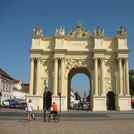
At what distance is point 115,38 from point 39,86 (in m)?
16.4

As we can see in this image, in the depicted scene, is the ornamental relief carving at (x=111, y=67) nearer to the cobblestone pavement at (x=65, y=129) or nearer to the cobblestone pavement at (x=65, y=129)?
the cobblestone pavement at (x=65, y=129)

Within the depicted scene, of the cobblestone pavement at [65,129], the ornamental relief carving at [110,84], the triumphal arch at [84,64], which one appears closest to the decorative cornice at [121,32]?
the triumphal arch at [84,64]

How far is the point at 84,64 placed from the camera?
1464 inches

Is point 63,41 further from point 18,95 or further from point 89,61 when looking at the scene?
point 18,95

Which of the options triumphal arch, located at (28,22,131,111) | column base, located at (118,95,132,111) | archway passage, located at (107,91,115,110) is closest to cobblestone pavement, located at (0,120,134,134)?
triumphal arch, located at (28,22,131,111)

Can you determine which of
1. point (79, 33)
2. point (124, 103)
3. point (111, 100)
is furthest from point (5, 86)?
point (124, 103)

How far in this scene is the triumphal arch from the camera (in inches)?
1393

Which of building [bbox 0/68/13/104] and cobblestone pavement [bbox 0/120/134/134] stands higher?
building [bbox 0/68/13/104]

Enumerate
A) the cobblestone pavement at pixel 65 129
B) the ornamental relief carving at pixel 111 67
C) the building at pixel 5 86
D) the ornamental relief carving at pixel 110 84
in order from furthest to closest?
the building at pixel 5 86, the ornamental relief carving at pixel 111 67, the ornamental relief carving at pixel 110 84, the cobblestone pavement at pixel 65 129

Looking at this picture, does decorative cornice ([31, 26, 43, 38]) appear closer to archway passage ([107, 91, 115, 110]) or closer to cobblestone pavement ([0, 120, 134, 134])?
archway passage ([107, 91, 115, 110])

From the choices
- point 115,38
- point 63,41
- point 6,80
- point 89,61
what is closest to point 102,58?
point 89,61

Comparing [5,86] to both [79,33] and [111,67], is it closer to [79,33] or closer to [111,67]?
[79,33]

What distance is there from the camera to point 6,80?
57.8 m

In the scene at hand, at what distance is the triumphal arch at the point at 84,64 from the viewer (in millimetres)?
35375
